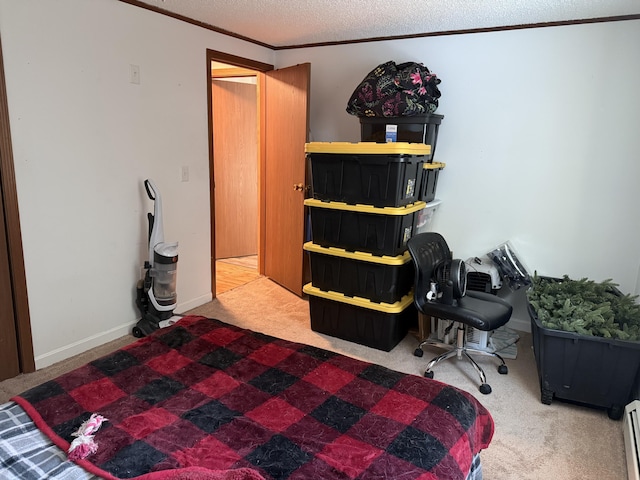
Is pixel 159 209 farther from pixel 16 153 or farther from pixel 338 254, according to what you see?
pixel 338 254

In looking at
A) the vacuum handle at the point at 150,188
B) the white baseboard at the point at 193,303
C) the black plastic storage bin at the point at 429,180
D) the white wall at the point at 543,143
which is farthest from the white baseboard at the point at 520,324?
the vacuum handle at the point at 150,188

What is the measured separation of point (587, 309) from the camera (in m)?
2.38

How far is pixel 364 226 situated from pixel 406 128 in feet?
2.60

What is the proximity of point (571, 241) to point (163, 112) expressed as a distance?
Result: 118 inches

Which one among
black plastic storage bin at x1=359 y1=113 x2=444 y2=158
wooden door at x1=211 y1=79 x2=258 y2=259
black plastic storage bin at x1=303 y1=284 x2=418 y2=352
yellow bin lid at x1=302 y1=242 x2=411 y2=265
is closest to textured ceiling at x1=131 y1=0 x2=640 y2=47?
black plastic storage bin at x1=359 y1=113 x2=444 y2=158

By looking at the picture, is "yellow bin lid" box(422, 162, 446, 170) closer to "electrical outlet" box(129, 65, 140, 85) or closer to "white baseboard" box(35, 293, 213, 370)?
"electrical outlet" box(129, 65, 140, 85)

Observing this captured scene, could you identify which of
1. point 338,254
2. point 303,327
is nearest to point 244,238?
point 303,327

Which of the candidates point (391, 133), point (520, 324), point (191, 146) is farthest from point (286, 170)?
point (520, 324)

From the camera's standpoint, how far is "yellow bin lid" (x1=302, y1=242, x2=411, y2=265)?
2826mm

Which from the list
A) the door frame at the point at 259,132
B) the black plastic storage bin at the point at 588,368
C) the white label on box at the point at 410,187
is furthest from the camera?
the door frame at the point at 259,132

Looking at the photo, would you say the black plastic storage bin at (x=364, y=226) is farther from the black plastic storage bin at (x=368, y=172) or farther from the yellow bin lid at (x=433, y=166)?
the yellow bin lid at (x=433, y=166)

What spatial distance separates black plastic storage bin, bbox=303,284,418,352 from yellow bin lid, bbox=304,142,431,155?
970mm

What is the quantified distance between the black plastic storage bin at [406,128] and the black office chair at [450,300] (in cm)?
74

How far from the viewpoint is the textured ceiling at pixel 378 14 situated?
8.75 ft
